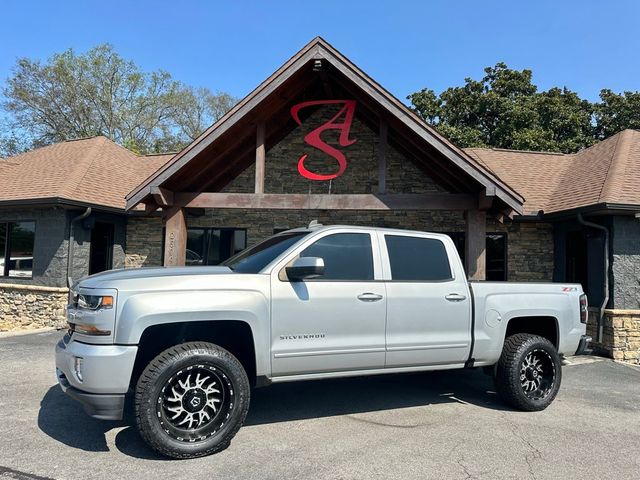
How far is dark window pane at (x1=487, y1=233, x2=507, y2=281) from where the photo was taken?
11891 millimetres

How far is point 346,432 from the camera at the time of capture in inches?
178

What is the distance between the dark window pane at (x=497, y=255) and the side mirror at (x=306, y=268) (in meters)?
8.90

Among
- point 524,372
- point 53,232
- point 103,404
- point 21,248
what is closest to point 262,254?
point 103,404

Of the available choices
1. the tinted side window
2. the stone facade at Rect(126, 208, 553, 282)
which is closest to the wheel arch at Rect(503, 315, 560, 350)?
the tinted side window

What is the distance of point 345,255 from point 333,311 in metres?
0.63

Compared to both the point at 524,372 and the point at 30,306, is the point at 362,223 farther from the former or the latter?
the point at 30,306

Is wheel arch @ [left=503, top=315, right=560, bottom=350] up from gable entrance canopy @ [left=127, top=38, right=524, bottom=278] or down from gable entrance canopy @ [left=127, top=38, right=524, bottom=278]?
down

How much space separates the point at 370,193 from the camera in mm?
12062

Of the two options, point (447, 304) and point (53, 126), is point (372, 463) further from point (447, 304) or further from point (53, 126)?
point (53, 126)

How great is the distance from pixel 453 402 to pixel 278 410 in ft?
7.00

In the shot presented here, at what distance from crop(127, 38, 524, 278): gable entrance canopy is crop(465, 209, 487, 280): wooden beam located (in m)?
0.02

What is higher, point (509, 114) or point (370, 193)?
point (509, 114)

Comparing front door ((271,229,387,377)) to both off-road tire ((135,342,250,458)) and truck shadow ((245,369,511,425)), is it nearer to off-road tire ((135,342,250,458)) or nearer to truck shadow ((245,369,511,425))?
off-road tire ((135,342,250,458))

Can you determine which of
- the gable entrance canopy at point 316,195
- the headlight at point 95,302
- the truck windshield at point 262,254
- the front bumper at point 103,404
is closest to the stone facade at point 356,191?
the gable entrance canopy at point 316,195
